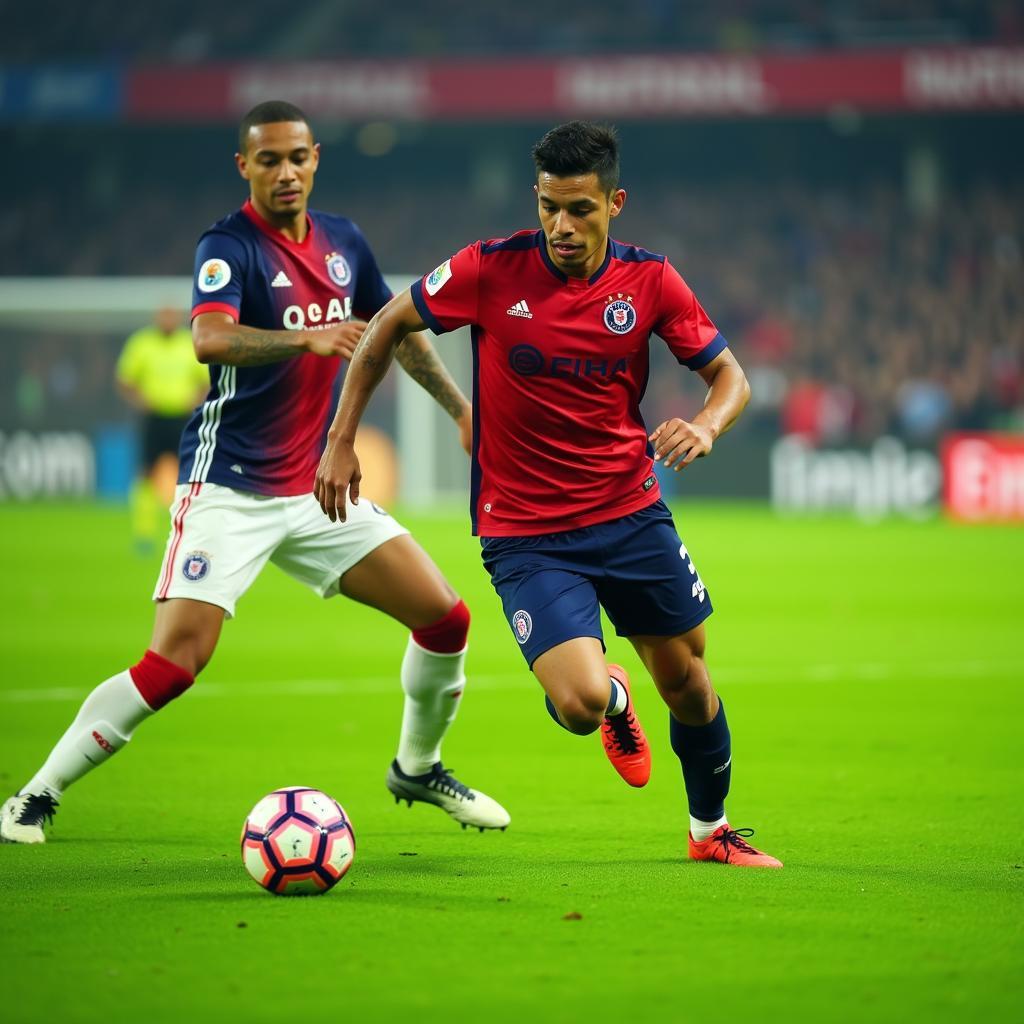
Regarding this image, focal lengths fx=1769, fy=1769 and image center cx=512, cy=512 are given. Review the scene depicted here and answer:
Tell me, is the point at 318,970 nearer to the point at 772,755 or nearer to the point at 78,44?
the point at 772,755

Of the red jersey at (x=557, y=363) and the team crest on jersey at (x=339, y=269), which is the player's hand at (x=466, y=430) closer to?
the red jersey at (x=557, y=363)

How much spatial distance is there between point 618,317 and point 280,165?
1.40 m

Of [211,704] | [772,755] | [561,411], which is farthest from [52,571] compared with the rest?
[561,411]

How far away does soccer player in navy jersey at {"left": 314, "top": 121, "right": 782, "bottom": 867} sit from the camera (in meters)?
5.16

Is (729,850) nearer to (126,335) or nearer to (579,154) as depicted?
(579,154)

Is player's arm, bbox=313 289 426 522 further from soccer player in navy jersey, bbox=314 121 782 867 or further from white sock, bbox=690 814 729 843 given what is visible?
white sock, bbox=690 814 729 843

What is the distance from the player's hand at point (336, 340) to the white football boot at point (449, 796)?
1501 mm

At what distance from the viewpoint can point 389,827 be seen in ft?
19.9

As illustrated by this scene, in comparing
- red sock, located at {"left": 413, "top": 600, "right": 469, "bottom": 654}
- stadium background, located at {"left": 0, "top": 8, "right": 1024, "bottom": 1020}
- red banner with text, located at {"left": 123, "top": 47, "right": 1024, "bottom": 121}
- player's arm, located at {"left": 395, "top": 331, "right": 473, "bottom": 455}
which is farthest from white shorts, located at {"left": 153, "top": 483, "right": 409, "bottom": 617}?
red banner with text, located at {"left": 123, "top": 47, "right": 1024, "bottom": 121}

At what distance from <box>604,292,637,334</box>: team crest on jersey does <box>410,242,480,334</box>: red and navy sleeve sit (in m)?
0.40

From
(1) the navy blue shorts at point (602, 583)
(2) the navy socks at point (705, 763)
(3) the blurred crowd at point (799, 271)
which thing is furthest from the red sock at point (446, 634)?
(3) the blurred crowd at point (799, 271)

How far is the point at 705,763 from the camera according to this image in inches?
211

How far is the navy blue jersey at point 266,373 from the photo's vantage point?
5844 mm

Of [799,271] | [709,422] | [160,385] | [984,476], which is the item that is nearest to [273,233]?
[709,422]
